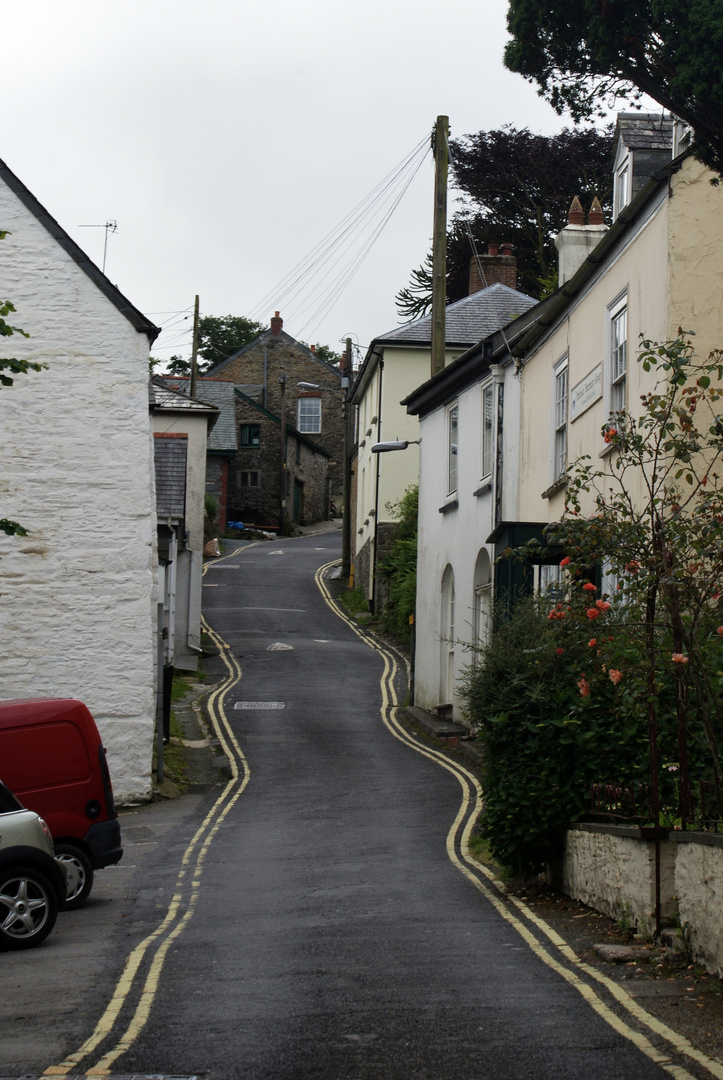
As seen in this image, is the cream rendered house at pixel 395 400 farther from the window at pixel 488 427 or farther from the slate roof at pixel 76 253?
the slate roof at pixel 76 253

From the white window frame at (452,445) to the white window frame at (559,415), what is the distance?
239 inches

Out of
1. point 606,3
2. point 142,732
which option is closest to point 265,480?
point 142,732

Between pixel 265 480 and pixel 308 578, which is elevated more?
pixel 265 480

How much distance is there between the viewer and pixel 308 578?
4662 cm

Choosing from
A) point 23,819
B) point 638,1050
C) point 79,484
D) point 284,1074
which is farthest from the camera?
point 79,484

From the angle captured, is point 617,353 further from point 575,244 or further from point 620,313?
point 575,244

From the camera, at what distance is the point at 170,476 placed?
29891mm

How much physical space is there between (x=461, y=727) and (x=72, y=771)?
1132 centimetres

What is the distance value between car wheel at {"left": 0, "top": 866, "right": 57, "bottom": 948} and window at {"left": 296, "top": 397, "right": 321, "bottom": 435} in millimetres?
64498

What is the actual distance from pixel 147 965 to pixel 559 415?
1171 cm

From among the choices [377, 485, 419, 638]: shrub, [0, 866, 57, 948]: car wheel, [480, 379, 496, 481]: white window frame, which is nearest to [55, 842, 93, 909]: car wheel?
[0, 866, 57, 948]: car wheel

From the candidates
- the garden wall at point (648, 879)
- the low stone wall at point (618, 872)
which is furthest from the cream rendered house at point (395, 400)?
the garden wall at point (648, 879)

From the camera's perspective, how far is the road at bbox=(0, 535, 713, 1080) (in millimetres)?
6188

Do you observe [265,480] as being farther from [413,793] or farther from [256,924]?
[256,924]
